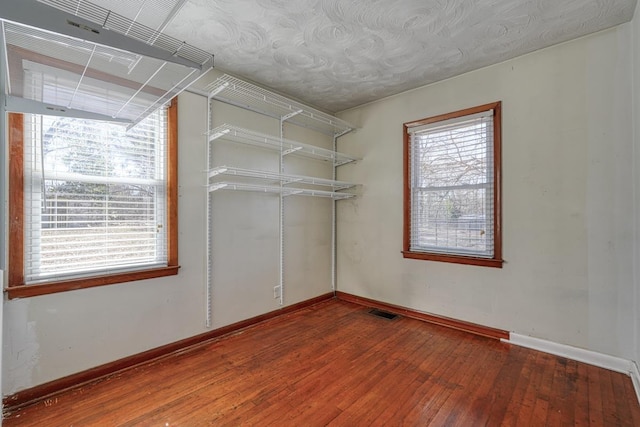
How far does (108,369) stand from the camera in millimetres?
2029

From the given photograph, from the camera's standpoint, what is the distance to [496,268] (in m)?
2.63

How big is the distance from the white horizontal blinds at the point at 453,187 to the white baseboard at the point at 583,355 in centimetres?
76

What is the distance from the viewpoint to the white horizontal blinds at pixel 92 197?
182cm

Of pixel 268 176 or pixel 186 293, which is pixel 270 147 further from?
pixel 186 293

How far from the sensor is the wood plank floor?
5.37 ft

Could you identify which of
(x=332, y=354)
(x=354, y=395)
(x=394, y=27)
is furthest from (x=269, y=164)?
(x=354, y=395)

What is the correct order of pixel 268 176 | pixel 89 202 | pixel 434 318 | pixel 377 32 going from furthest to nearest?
1. pixel 434 318
2. pixel 268 176
3. pixel 377 32
4. pixel 89 202

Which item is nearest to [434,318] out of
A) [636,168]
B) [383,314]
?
[383,314]

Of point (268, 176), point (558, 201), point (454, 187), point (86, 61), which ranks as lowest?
point (558, 201)

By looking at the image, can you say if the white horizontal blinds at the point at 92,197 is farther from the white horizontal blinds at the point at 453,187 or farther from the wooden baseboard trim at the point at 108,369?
the white horizontal blinds at the point at 453,187

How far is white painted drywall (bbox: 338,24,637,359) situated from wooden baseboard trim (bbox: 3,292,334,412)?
2053 millimetres

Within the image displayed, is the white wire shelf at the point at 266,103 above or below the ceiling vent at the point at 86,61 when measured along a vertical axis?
above

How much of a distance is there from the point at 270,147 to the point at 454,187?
6.48ft

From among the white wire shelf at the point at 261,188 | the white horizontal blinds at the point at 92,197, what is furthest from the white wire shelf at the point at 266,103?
the white wire shelf at the point at 261,188
